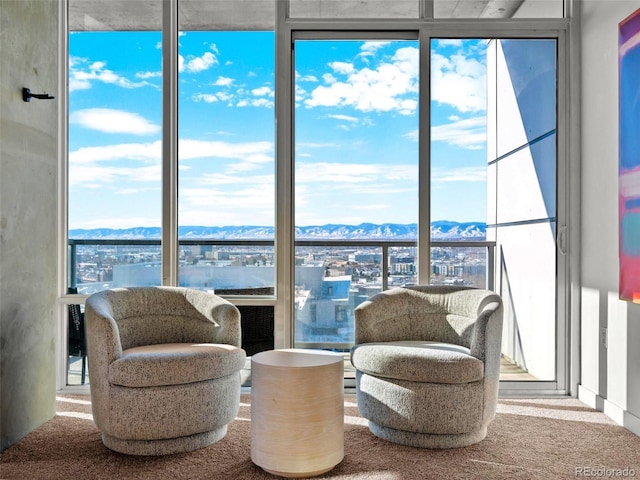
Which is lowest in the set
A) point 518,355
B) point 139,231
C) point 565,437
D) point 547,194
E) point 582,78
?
point 565,437

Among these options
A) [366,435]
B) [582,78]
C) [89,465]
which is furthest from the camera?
[582,78]

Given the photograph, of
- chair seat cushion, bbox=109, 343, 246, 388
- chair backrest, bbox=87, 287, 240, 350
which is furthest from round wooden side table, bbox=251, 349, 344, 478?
chair backrest, bbox=87, 287, 240, 350

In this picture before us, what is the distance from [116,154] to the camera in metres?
3.79

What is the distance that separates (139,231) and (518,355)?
2886 millimetres

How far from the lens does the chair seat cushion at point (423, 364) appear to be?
2.53 meters

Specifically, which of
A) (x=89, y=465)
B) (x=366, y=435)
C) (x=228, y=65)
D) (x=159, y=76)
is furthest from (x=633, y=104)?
(x=89, y=465)

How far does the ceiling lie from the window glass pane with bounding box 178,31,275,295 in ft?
0.50

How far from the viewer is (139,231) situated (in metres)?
3.78

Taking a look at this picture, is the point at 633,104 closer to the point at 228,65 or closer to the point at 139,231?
the point at 228,65

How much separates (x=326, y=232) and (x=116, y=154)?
163 centimetres

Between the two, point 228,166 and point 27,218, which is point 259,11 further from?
point 27,218

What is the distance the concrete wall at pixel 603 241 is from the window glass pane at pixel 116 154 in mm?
2978

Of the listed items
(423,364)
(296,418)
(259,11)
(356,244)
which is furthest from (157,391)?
(259,11)

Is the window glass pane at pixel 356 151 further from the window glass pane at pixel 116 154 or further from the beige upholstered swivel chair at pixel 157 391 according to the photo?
the beige upholstered swivel chair at pixel 157 391
